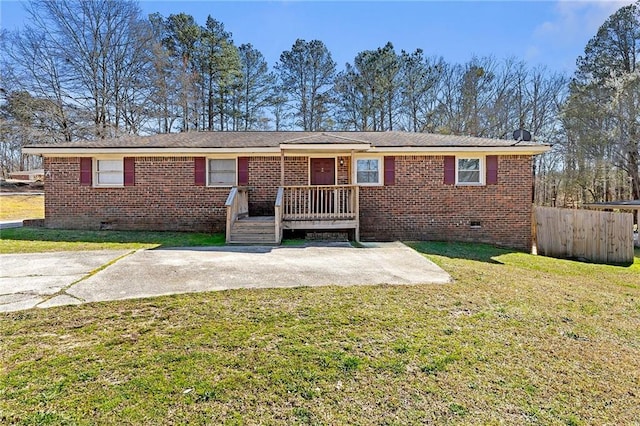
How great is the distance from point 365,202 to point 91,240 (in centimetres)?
817

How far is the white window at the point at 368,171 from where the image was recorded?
11836 millimetres

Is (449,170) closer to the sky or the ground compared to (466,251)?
closer to the sky

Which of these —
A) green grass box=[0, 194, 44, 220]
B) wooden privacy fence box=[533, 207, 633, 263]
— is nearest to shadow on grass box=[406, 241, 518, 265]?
wooden privacy fence box=[533, 207, 633, 263]

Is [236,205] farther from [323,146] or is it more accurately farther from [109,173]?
[109,173]

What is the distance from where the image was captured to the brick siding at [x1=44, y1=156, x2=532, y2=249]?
11719 mm

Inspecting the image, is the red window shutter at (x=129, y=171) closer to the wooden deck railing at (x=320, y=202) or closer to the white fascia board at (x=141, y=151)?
the white fascia board at (x=141, y=151)

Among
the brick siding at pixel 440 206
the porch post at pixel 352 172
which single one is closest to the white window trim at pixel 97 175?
the porch post at pixel 352 172

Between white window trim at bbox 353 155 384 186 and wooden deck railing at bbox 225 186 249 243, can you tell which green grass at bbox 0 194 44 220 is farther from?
white window trim at bbox 353 155 384 186

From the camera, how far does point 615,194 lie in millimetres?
27719

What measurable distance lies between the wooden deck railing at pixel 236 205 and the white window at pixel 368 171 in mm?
3811

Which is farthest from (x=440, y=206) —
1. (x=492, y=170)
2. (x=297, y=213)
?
(x=297, y=213)

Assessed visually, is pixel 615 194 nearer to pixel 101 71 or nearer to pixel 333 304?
pixel 333 304

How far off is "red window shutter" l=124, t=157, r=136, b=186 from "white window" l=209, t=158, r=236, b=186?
2554 millimetres

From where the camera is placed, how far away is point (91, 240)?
954 centimetres
